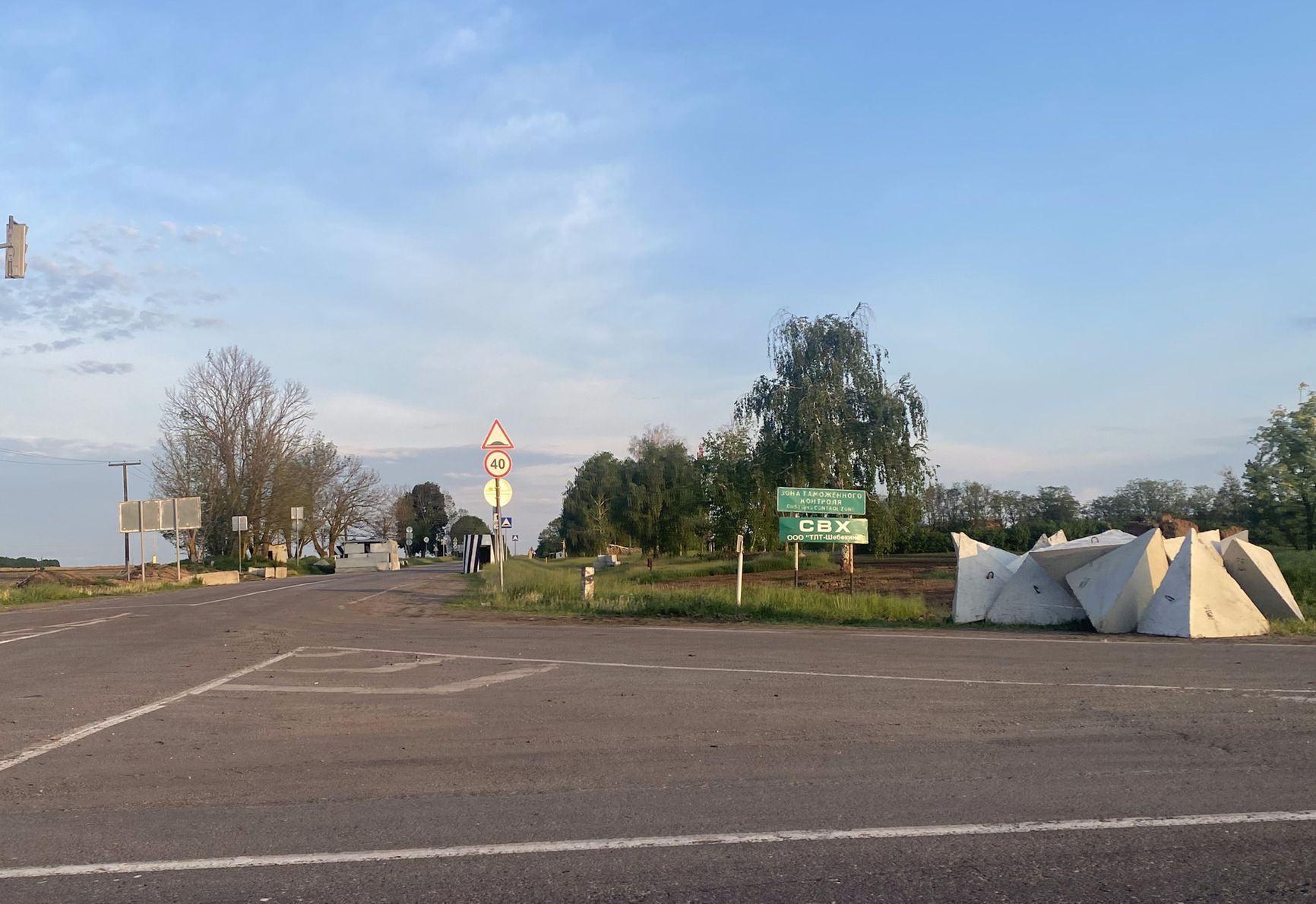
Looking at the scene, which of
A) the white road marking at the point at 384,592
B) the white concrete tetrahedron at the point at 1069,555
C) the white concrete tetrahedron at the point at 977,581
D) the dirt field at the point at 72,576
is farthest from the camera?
the dirt field at the point at 72,576

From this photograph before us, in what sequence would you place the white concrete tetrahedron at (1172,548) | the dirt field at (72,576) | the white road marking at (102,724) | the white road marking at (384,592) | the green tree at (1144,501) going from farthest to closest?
the green tree at (1144,501)
the dirt field at (72,576)
the white road marking at (384,592)
the white concrete tetrahedron at (1172,548)
the white road marking at (102,724)

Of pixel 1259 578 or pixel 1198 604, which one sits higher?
pixel 1259 578

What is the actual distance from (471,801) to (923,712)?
4106 mm

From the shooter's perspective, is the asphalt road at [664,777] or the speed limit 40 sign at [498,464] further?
the speed limit 40 sign at [498,464]

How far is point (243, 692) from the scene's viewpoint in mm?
9422

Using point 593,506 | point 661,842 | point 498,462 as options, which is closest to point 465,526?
point 593,506

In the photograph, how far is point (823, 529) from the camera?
21.2 meters

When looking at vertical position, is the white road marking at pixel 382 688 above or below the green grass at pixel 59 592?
above

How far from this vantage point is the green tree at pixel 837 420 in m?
36.0

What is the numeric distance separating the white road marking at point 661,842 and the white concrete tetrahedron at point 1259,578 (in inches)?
510

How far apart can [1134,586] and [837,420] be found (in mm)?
21376

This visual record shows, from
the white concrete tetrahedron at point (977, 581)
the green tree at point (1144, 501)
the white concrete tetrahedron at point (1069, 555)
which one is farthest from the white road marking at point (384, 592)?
the green tree at point (1144, 501)

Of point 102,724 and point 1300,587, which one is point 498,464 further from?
point 1300,587

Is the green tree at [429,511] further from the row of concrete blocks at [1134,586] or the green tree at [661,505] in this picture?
the row of concrete blocks at [1134,586]
